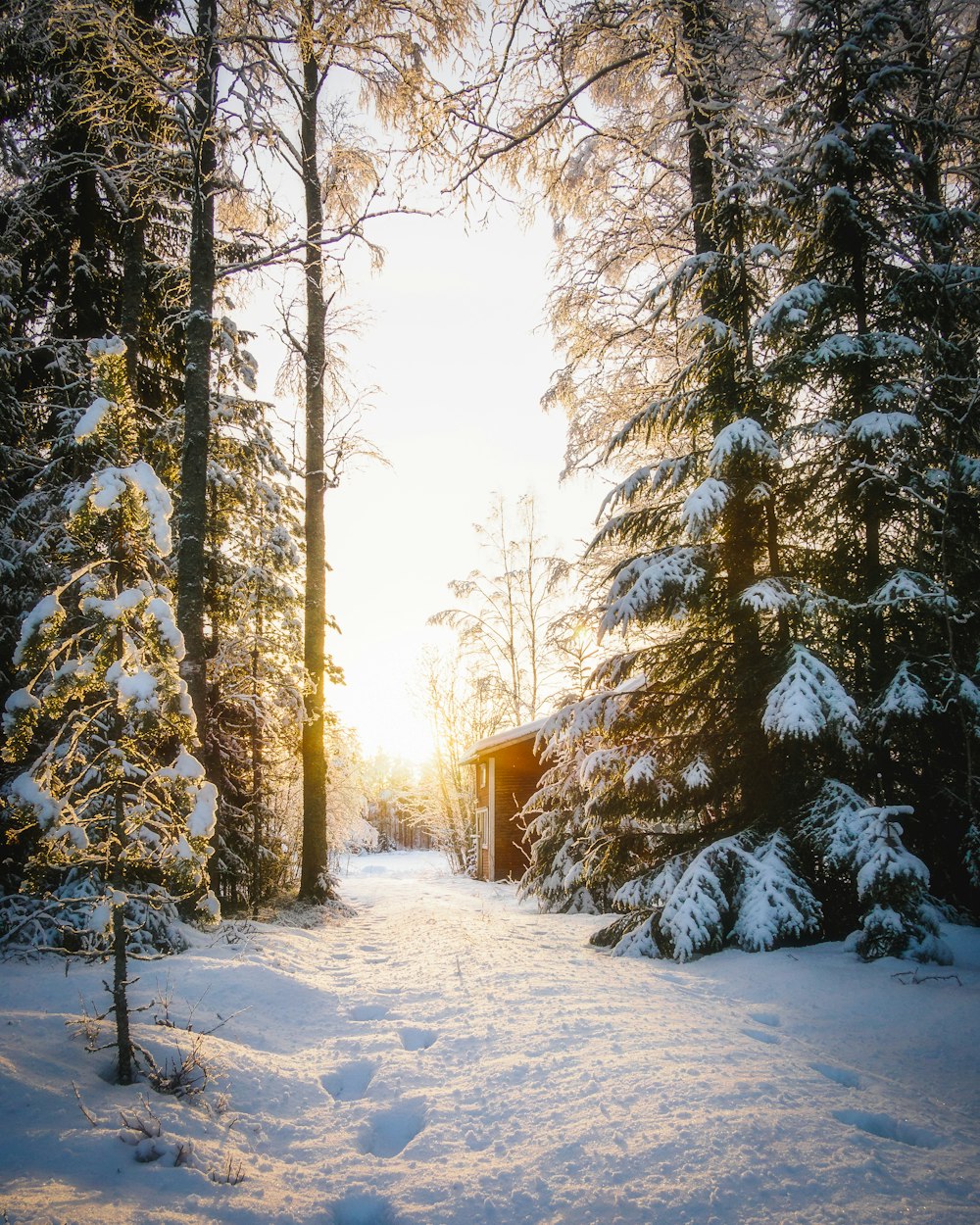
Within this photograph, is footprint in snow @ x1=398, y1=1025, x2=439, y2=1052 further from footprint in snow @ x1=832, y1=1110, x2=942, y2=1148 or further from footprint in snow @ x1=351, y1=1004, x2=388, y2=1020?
footprint in snow @ x1=832, y1=1110, x2=942, y2=1148

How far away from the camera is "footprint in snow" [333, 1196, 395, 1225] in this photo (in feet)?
8.18

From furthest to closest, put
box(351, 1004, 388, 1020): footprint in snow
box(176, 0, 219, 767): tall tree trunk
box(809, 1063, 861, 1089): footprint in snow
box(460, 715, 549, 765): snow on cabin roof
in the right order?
box(460, 715, 549, 765): snow on cabin roof → box(176, 0, 219, 767): tall tree trunk → box(351, 1004, 388, 1020): footprint in snow → box(809, 1063, 861, 1089): footprint in snow

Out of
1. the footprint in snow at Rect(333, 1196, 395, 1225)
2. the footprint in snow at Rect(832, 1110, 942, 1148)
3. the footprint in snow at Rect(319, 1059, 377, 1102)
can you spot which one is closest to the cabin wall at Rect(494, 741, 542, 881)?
the footprint in snow at Rect(319, 1059, 377, 1102)

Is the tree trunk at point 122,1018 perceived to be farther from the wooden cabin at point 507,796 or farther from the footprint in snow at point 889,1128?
the wooden cabin at point 507,796

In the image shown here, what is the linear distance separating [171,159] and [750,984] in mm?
11473

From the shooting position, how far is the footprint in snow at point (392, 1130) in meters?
3.08

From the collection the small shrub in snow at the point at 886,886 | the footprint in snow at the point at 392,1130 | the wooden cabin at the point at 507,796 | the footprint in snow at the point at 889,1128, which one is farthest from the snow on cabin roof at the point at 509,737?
the footprint in snow at the point at 889,1128

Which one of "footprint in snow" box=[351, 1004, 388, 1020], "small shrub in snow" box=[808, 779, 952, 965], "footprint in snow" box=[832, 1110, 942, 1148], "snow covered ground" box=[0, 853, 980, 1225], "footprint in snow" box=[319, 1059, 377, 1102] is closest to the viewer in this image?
"snow covered ground" box=[0, 853, 980, 1225]

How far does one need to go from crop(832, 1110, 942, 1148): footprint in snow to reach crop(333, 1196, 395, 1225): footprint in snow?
214 cm

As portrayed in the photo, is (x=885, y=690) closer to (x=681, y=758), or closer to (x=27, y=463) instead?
(x=681, y=758)

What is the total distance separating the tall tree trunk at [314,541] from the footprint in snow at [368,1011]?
5464 millimetres

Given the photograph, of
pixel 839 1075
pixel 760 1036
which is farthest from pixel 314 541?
pixel 839 1075

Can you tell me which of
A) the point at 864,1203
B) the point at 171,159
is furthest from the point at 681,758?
the point at 171,159

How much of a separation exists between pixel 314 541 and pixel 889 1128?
10.6 meters
